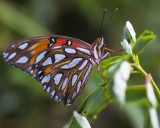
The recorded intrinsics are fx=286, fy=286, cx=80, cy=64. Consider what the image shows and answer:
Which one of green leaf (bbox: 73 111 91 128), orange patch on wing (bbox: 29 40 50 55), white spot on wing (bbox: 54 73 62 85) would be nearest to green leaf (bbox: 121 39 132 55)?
green leaf (bbox: 73 111 91 128)

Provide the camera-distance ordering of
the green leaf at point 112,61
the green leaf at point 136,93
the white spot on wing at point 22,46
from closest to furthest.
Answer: the green leaf at point 136,93
the green leaf at point 112,61
the white spot on wing at point 22,46

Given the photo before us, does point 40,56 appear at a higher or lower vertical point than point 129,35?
higher

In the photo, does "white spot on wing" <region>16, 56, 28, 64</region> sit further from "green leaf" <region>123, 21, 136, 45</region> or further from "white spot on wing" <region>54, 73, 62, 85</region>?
"green leaf" <region>123, 21, 136, 45</region>

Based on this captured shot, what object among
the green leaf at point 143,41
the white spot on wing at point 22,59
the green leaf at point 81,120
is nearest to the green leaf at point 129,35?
the green leaf at point 143,41

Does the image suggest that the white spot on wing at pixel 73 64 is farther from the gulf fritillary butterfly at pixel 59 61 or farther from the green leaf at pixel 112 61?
the green leaf at pixel 112 61

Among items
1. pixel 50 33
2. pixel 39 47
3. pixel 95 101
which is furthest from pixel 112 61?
pixel 50 33

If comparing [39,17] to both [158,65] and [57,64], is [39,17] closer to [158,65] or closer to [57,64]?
[158,65]

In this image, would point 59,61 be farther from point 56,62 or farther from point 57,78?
point 57,78
